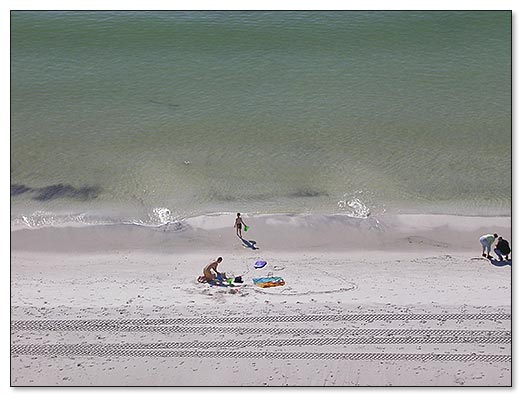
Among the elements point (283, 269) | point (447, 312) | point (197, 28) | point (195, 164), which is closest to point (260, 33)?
point (197, 28)

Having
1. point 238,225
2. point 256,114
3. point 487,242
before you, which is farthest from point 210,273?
point 256,114

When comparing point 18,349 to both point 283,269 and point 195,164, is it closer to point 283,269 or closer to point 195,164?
point 283,269

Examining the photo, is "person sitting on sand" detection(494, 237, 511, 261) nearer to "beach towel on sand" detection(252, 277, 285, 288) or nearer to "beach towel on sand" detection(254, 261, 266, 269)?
"beach towel on sand" detection(252, 277, 285, 288)

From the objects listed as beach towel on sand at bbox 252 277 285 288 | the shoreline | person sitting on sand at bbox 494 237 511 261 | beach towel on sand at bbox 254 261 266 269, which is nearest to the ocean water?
the shoreline

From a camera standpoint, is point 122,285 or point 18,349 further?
point 122,285

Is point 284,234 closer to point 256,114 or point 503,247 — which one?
point 503,247
